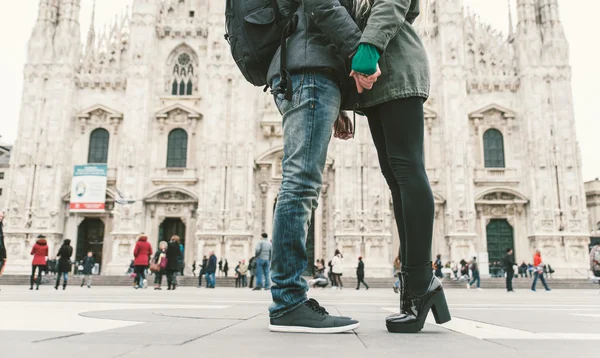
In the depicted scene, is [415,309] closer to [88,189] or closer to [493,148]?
[88,189]

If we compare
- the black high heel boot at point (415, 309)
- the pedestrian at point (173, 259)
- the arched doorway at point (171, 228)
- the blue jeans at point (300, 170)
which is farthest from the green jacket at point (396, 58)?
the arched doorway at point (171, 228)

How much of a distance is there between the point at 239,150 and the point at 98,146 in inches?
272

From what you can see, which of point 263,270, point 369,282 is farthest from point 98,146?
point 369,282

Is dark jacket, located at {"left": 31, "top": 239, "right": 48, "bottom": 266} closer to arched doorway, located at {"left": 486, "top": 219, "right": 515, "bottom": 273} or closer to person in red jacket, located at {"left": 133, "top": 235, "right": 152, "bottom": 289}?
person in red jacket, located at {"left": 133, "top": 235, "right": 152, "bottom": 289}

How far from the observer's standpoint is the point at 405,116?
8.27 feet

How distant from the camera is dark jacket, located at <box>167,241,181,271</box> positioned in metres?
12.7

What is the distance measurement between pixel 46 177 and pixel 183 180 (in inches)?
237

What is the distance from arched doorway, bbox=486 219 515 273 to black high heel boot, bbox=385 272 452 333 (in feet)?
71.0

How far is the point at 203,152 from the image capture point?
74.8 feet

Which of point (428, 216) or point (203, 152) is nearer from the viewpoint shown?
point (428, 216)

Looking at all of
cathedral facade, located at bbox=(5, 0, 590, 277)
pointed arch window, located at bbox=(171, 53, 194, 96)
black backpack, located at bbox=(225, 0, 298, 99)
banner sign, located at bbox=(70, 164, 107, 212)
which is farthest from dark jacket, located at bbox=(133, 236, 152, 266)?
pointed arch window, located at bbox=(171, 53, 194, 96)

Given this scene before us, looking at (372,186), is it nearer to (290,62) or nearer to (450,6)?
(450,6)

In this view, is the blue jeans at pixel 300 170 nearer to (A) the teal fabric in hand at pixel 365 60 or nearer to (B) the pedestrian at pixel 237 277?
(A) the teal fabric in hand at pixel 365 60

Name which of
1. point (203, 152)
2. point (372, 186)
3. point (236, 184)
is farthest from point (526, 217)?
point (203, 152)
